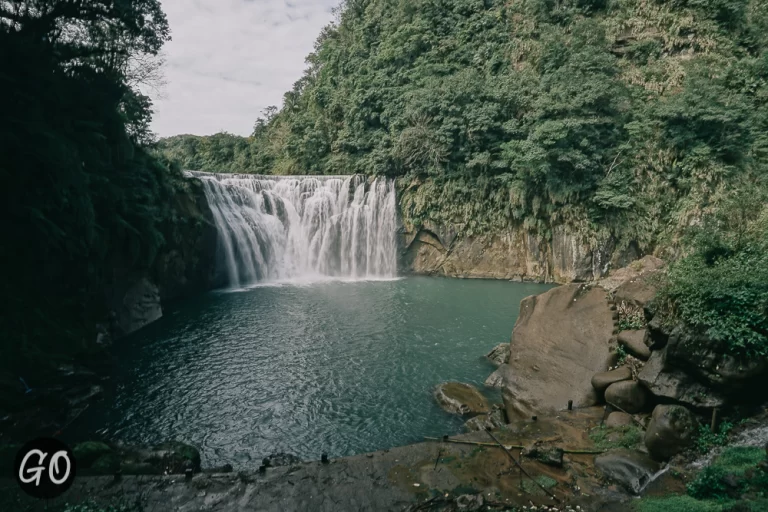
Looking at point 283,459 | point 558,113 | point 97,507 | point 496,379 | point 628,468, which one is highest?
point 558,113

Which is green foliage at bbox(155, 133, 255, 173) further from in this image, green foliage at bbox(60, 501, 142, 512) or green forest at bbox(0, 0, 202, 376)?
green foliage at bbox(60, 501, 142, 512)

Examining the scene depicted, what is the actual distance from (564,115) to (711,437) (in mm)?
22331

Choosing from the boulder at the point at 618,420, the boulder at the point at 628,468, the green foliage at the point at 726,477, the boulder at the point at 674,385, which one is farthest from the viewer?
the boulder at the point at 618,420

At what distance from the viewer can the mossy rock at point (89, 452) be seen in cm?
660

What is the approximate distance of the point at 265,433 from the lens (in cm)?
854

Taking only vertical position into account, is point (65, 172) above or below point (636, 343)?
above

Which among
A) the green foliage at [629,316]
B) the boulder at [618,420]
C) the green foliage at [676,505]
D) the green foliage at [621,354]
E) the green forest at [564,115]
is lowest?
the boulder at [618,420]

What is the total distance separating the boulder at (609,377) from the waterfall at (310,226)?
2021cm

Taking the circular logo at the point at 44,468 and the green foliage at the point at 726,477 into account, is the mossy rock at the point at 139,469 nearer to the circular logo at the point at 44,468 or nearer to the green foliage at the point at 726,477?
the circular logo at the point at 44,468

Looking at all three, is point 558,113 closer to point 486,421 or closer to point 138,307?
point 486,421

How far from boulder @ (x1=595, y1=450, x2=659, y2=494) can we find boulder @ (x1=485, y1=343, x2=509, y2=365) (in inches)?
248

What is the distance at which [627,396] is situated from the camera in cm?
724

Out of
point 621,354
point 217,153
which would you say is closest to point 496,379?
point 621,354

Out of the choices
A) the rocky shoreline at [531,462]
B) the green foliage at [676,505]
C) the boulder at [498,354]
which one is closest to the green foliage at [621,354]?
the rocky shoreline at [531,462]
